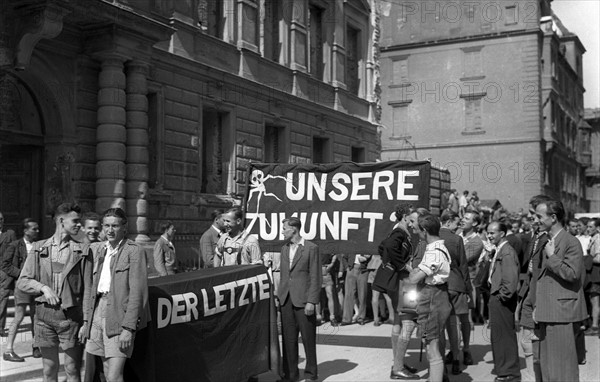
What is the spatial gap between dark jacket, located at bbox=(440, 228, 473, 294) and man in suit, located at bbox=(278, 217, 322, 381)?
200 cm

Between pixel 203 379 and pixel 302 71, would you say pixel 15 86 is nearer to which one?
pixel 203 379

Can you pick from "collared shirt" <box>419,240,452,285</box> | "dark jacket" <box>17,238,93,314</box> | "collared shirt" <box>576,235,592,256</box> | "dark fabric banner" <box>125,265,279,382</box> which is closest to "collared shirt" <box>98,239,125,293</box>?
"dark jacket" <box>17,238,93,314</box>

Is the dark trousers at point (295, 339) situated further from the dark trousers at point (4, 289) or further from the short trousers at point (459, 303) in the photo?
the dark trousers at point (4, 289)

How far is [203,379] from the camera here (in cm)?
720

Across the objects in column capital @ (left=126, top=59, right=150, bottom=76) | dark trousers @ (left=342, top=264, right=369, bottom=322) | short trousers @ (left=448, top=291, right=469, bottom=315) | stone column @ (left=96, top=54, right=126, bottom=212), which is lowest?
dark trousers @ (left=342, top=264, right=369, bottom=322)

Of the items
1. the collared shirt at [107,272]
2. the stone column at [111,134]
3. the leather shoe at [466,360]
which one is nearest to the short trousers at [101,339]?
the collared shirt at [107,272]

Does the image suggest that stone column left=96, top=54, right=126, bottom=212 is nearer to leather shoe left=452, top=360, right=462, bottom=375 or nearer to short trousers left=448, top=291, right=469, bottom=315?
short trousers left=448, top=291, right=469, bottom=315

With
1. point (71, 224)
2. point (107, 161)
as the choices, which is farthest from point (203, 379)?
point (107, 161)

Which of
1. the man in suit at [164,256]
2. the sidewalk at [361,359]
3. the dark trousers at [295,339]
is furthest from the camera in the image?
the man in suit at [164,256]

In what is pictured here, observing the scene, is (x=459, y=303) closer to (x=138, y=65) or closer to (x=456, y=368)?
(x=456, y=368)

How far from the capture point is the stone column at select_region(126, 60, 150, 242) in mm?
15375

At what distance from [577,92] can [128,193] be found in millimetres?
58512

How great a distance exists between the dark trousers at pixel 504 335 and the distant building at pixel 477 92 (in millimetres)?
36424

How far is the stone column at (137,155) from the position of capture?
15.4 m
